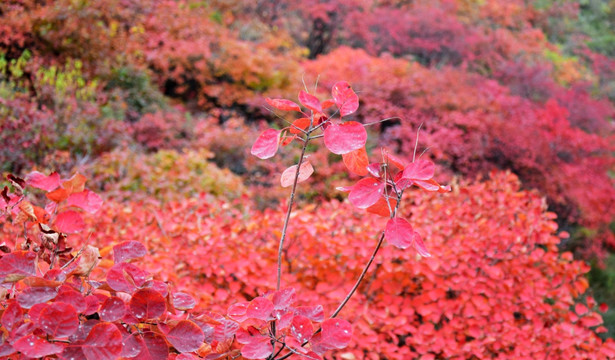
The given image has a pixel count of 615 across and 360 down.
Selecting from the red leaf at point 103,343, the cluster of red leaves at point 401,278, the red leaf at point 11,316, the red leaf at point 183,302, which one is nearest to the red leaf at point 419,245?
the red leaf at point 183,302

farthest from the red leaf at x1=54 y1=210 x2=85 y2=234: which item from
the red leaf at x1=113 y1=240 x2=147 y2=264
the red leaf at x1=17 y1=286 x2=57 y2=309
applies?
the red leaf at x1=17 y1=286 x2=57 y2=309

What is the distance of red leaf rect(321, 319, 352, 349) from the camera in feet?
2.96

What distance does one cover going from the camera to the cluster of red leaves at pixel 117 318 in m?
0.75

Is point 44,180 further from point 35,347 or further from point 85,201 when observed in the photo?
point 35,347

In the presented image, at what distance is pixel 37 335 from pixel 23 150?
155 inches

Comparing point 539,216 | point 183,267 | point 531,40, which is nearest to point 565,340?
point 539,216

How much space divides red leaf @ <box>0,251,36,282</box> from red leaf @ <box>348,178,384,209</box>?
1.83 feet

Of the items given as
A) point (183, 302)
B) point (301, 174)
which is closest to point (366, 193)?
point (301, 174)

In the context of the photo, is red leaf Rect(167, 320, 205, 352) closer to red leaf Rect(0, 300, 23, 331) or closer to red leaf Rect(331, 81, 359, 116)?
red leaf Rect(0, 300, 23, 331)

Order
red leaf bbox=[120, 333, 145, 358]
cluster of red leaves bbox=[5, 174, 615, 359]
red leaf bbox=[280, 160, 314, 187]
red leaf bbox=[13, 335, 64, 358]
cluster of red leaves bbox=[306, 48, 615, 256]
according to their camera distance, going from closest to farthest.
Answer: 1. red leaf bbox=[13, 335, 64, 358]
2. red leaf bbox=[120, 333, 145, 358]
3. red leaf bbox=[280, 160, 314, 187]
4. cluster of red leaves bbox=[5, 174, 615, 359]
5. cluster of red leaves bbox=[306, 48, 615, 256]

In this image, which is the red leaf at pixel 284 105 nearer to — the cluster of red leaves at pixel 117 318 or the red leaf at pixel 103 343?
the cluster of red leaves at pixel 117 318

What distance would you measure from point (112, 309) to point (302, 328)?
1.06 ft

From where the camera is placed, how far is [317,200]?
5609 mm

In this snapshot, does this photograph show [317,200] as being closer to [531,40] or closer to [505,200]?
[505,200]
